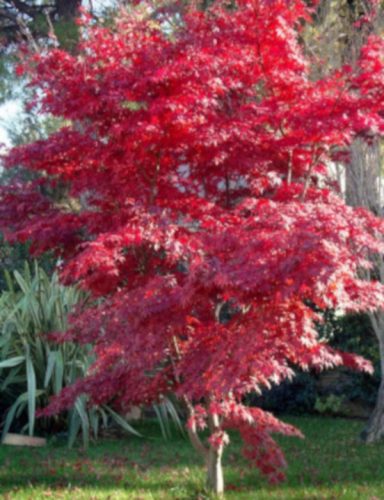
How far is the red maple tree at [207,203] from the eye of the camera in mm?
4152

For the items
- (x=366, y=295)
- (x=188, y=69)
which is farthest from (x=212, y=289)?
(x=188, y=69)

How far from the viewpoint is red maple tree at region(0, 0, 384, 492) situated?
4.15 meters

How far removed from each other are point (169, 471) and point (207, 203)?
2.59 m

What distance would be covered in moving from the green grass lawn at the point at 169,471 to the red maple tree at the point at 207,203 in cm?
37

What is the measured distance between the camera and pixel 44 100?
4895mm

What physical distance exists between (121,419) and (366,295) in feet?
14.5

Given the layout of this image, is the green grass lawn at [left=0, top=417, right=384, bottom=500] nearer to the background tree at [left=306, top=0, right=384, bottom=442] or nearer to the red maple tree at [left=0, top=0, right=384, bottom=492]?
the red maple tree at [left=0, top=0, right=384, bottom=492]

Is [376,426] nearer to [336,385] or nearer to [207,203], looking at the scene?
[336,385]

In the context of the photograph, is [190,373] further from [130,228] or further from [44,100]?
[44,100]

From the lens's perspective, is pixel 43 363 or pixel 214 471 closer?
pixel 214 471

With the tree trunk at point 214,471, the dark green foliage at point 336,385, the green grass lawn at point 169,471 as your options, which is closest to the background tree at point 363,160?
the green grass lawn at point 169,471

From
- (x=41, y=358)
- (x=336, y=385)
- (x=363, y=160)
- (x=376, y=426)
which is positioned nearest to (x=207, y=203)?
(x=363, y=160)

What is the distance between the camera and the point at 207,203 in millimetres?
4812

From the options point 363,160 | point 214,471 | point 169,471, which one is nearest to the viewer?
point 214,471
